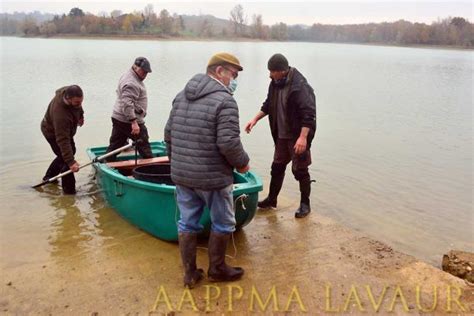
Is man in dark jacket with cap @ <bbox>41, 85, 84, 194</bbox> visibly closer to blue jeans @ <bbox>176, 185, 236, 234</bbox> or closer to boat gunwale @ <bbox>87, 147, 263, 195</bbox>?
boat gunwale @ <bbox>87, 147, 263, 195</bbox>

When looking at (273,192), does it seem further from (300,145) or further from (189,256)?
(189,256)

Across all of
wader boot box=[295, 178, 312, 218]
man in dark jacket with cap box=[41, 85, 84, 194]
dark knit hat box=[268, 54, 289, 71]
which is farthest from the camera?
wader boot box=[295, 178, 312, 218]

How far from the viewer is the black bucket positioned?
5.05 metres

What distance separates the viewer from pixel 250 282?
3969 millimetres

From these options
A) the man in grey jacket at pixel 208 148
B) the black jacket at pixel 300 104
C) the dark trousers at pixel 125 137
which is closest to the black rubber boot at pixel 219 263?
the man in grey jacket at pixel 208 148

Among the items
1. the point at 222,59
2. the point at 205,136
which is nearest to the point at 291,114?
the point at 222,59

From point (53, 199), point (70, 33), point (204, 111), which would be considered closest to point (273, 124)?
point (204, 111)

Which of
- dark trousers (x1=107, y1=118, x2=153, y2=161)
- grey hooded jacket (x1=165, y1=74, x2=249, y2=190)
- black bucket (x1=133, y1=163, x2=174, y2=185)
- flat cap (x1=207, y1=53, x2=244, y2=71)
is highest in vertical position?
flat cap (x1=207, y1=53, x2=244, y2=71)

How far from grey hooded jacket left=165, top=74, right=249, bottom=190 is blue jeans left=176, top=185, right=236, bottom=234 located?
0.31 ft

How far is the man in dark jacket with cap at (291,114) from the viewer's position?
16.2 feet

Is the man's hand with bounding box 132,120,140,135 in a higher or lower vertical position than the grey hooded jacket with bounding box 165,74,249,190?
lower

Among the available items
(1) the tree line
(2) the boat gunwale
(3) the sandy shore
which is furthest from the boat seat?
(1) the tree line

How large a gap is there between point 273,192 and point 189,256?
2180 millimetres

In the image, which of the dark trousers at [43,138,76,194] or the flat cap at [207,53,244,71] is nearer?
the flat cap at [207,53,244,71]
